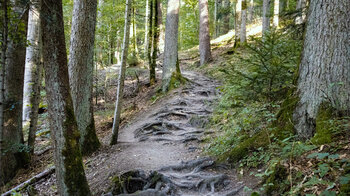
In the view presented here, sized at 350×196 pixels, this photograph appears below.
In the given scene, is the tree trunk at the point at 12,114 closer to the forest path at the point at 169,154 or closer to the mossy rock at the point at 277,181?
the forest path at the point at 169,154

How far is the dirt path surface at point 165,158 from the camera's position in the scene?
15.3 ft

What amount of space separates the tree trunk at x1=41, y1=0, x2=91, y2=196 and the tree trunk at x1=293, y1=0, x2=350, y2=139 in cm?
377

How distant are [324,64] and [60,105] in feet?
13.8

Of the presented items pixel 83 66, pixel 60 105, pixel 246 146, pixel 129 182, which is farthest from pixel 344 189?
pixel 83 66

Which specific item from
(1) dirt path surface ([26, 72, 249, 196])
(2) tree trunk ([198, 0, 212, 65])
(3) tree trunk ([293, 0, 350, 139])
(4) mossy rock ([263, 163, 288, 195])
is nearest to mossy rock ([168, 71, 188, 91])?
(1) dirt path surface ([26, 72, 249, 196])

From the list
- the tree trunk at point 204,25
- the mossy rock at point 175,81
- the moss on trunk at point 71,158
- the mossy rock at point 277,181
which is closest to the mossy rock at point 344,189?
the mossy rock at point 277,181

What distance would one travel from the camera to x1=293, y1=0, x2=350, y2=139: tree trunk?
3725mm

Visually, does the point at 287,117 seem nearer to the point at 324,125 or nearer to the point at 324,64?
the point at 324,125

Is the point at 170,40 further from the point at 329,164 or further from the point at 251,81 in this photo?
the point at 329,164

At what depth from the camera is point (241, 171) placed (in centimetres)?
464

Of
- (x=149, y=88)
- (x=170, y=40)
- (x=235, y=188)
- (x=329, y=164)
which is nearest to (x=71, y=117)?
(x=235, y=188)

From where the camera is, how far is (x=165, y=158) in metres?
6.34

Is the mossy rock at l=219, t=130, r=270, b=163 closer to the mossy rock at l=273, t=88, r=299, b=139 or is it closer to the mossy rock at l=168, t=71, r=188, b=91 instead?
the mossy rock at l=273, t=88, r=299, b=139

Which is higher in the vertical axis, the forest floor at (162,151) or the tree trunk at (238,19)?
the tree trunk at (238,19)
